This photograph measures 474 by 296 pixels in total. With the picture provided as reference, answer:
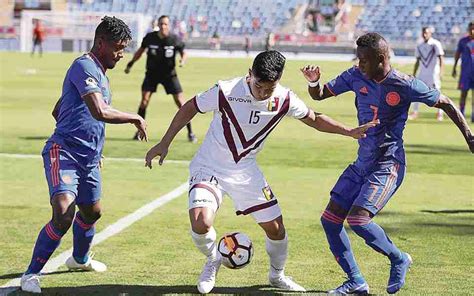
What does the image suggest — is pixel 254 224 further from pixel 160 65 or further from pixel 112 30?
pixel 160 65

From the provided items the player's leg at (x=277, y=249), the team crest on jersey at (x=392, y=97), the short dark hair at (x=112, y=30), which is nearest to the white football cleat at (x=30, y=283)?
the player's leg at (x=277, y=249)

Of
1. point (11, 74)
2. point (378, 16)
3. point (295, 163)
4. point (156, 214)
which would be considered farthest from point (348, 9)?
point (156, 214)

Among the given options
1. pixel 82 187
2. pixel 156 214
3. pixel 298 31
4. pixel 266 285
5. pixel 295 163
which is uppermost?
pixel 82 187

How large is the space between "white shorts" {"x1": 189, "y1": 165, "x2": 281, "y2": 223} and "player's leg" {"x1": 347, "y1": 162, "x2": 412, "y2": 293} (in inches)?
25.7

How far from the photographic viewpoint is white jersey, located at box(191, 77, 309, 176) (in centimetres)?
794

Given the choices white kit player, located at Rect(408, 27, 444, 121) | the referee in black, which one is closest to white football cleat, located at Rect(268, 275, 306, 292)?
the referee in black

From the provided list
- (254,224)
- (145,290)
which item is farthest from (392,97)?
(254,224)

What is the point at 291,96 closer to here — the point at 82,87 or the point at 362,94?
the point at 362,94

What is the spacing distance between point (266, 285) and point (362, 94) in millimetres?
1762

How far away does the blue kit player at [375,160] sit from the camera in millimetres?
7887

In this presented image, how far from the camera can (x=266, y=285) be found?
8398 mm

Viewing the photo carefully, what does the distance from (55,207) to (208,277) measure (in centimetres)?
132

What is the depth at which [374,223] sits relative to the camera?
7965mm

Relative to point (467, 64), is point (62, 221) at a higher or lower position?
higher
